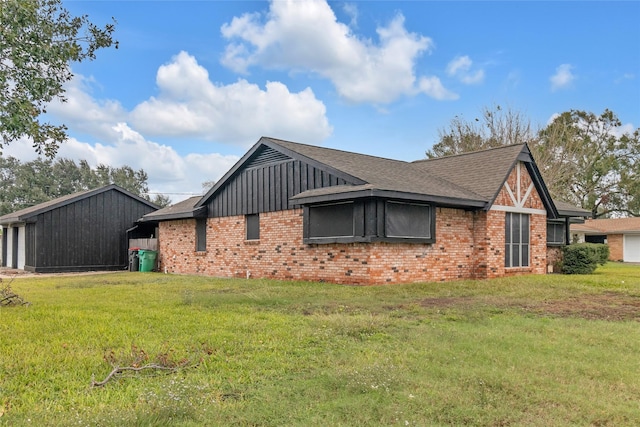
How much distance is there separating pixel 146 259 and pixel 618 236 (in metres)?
31.6

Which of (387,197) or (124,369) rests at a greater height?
(387,197)

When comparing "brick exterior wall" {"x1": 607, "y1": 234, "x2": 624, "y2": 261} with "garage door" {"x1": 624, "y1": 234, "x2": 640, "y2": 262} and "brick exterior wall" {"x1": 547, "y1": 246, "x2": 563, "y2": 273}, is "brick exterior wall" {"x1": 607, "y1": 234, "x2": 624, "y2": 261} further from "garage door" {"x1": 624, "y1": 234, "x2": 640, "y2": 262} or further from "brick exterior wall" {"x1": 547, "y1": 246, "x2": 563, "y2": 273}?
"brick exterior wall" {"x1": 547, "y1": 246, "x2": 563, "y2": 273}

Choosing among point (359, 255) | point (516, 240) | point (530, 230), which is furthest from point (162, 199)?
point (359, 255)

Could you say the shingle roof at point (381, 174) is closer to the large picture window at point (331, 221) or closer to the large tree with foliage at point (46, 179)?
the large picture window at point (331, 221)

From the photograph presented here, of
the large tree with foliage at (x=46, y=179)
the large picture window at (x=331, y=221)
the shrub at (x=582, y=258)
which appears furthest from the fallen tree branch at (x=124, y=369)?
the large tree with foliage at (x=46, y=179)

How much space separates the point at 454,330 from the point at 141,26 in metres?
8.12

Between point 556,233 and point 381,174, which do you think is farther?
point 556,233

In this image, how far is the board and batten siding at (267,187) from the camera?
14.1 metres

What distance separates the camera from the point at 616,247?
33.8 metres

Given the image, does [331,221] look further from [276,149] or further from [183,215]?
[183,215]

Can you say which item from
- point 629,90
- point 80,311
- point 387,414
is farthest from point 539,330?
point 629,90

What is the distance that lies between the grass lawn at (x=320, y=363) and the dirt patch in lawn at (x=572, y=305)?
0.19 feet

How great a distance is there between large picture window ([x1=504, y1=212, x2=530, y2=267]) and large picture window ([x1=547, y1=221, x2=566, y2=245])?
10.4ft

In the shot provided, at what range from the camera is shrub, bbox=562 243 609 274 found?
1786 cm
